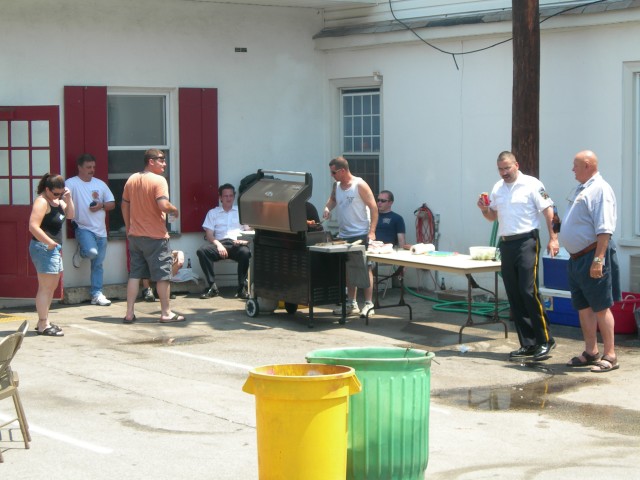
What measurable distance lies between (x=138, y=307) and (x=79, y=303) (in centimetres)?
85

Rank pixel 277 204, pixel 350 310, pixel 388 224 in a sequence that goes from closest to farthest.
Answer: pixel 277 204, pixel 350 310, pixel 388 224

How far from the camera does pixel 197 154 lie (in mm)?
14266

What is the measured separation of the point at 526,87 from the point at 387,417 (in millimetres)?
6764

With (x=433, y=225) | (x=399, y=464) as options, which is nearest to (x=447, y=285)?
(x=433, y=225)

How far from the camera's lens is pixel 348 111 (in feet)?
50.5

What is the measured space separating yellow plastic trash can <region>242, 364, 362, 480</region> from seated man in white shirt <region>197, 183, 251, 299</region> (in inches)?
321

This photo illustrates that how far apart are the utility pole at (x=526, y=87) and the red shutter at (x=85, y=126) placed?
5.21 meters

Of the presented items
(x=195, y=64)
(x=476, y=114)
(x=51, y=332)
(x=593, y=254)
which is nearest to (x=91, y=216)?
(x=51, y=332)

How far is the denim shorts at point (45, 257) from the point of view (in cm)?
1070

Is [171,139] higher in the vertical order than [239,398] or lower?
higher

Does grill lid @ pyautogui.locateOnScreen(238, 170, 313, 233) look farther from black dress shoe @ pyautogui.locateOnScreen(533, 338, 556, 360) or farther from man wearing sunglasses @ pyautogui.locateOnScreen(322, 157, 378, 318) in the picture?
black dress shoe @ pyautogui.locateOnScreen(533, 338, 556, 360)

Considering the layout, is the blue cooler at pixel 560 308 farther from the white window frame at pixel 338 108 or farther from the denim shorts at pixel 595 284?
the white window frame at pixel 338 108

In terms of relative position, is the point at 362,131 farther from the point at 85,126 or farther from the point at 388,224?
the point at 85,126

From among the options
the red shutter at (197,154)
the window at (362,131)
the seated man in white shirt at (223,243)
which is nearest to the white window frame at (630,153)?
the window at (362,131)
